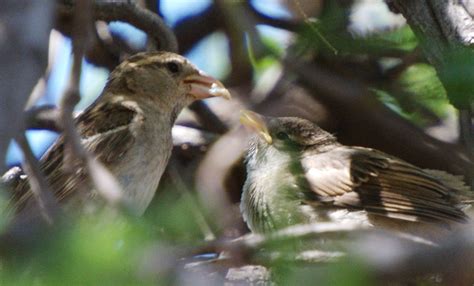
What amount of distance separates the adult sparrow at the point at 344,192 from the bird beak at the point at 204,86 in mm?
238

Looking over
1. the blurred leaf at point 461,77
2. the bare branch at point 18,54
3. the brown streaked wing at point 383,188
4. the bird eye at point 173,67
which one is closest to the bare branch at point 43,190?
the bare branch at point 18,54

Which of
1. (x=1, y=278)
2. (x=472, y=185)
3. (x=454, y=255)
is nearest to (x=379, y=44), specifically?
(x=454, y=255)

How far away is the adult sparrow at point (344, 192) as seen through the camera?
487 centimetres

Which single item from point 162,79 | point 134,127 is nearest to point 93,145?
point 134,127

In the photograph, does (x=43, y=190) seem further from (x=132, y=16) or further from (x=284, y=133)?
(x=132, y=16)

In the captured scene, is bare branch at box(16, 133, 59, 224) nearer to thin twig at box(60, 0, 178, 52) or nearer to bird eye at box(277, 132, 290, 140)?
bird eye at box(277, 132, 290, 140)

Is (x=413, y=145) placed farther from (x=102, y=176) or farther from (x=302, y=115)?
(x=102, y=176)

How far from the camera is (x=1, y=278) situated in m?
2.01

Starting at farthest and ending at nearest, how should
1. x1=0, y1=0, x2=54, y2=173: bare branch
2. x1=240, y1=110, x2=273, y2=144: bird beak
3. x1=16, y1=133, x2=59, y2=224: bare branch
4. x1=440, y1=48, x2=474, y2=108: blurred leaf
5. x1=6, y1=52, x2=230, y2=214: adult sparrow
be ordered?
1. x1=240, y1=110, x2=273, y2=144: bird beak
2. x1=6, y1=52, x2=230, y2=214: adult sparrow
3. x1=440, y1=48, x2=474, y2=108: blurred leaf
4. x1=16, y1=133, x2=59, y2=224: bare branch
5. x1=0, y1=0, x2=54, y2=173: bare branch

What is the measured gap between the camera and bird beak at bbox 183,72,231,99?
5.58 m

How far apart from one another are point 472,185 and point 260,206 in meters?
1.05

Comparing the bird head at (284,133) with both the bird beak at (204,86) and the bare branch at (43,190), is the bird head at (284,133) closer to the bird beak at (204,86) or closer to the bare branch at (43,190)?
the bird beak at (204,86)

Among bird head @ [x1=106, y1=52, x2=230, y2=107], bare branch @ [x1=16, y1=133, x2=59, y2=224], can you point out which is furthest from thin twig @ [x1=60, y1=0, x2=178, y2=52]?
bare branch @ [x1=16, y1=133, x2=59, y2=224]

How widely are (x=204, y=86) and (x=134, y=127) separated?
0.52 m
